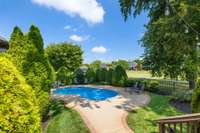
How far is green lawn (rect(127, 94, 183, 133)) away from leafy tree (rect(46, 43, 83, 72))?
2418 centimetres

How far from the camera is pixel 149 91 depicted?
2098 centimetres

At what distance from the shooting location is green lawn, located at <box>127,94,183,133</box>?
31.4 feet

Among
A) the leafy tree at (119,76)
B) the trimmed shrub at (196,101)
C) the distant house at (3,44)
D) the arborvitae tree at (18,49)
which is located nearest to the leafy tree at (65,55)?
the leafy tree at (119,76)

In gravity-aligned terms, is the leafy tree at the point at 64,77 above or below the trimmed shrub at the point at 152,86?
above

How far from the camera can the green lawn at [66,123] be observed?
9579 millimetres

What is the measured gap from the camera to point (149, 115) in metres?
11.8

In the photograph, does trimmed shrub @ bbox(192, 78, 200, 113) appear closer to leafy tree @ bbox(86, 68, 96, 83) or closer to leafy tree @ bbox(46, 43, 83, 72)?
leafy tree @ bbox(86, 68, 96, 83)

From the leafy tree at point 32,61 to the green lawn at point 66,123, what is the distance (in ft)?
2.71

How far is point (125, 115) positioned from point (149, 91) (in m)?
9.78

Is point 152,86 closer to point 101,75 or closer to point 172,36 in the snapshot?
point 172,36

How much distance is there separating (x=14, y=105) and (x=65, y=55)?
114ft

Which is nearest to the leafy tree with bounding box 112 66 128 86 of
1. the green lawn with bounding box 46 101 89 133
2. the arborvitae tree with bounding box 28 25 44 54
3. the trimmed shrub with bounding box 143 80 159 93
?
the trimmed shrub with bounding box 143 80 159 93

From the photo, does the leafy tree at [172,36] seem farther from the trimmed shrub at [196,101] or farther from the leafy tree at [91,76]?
the leafy tree at [91,76]

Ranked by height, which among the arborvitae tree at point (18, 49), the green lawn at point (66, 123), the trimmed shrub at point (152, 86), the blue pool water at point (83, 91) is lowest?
the green lawn at point (66, 123)
